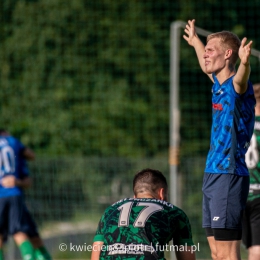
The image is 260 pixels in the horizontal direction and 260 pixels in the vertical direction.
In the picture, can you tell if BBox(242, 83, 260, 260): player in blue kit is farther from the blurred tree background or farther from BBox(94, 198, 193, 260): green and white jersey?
the blurred tree background

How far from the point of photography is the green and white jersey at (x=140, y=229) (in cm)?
430

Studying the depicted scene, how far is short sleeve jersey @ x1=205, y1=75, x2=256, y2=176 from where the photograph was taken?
5.04 metres

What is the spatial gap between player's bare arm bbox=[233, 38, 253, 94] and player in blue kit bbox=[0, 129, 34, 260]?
4.50m

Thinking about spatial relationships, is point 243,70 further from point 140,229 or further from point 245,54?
point 140,229

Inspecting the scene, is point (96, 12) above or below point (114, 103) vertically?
above

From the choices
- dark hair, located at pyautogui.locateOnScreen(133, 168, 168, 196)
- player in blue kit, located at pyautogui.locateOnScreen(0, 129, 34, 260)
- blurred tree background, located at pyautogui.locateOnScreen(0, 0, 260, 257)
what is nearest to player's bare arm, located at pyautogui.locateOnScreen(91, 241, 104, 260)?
dark hair, located at pyautogui.locateOnScreen(133, 168, 168, 196)

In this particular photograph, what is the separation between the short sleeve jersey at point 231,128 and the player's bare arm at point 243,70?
0.07 metres

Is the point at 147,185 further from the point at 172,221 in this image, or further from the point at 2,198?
the point at 2,198

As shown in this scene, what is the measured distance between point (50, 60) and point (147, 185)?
51.9 feet

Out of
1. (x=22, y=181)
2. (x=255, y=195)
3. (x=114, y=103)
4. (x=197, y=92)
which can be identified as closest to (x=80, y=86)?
(x=114, y=103)

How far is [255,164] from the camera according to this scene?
22.3ft

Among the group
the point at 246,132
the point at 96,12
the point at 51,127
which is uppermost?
the point at 96,12

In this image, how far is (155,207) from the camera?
173 inches
